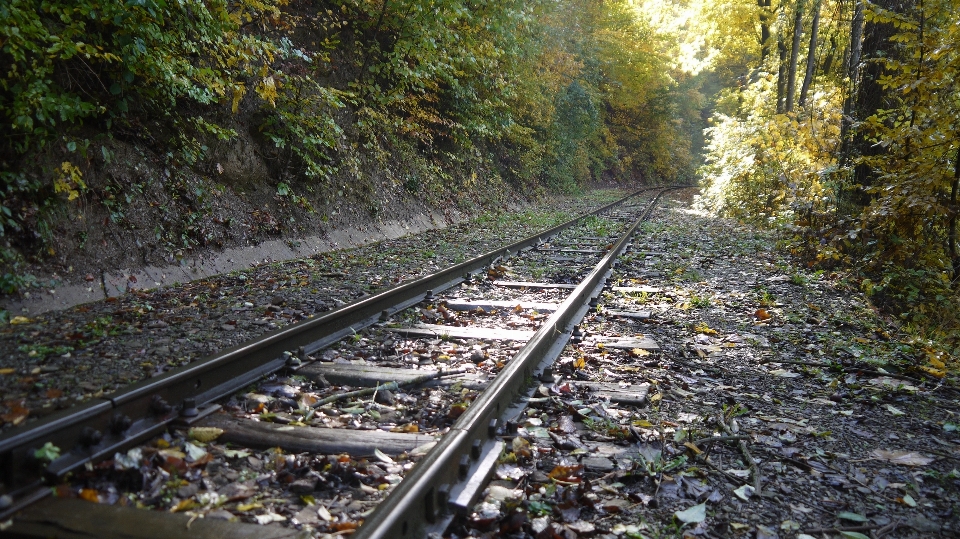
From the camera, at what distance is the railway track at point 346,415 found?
2318mm

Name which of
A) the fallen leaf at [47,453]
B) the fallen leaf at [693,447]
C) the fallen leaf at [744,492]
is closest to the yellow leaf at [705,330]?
the fallen leaf at [693,447]

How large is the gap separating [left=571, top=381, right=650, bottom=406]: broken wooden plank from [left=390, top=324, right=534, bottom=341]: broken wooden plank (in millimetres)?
908

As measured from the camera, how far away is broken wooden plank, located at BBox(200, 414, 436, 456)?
2.92 meters

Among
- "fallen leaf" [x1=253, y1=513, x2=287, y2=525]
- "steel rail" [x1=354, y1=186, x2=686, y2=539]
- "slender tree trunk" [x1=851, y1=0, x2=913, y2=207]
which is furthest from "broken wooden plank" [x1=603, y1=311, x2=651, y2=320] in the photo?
"fallen leaf" [x1=253, y1=513, x2=287, y2=525]

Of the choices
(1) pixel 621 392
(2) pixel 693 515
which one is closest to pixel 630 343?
(1) pixel 621 392

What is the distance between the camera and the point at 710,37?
22.7m

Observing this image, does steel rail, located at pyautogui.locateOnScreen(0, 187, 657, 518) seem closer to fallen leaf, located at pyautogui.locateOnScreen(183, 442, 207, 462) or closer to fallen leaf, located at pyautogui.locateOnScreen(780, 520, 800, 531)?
fallen leaf, located at pyautogui.locateOnScreen(183, 442, 207, 462)

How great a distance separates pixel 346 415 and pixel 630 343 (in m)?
2.53

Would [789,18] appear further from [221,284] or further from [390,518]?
[390,518]

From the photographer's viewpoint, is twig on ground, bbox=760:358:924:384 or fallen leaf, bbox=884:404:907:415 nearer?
fallen leaf, bbox=884:404:907:415

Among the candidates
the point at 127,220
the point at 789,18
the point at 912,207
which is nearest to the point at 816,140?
the point at 912,207

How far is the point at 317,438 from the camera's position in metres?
2.96

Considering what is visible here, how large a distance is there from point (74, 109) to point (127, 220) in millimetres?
1260

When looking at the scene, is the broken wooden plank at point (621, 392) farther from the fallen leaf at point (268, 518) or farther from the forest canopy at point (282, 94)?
the forest canopy at point (282, 94)
